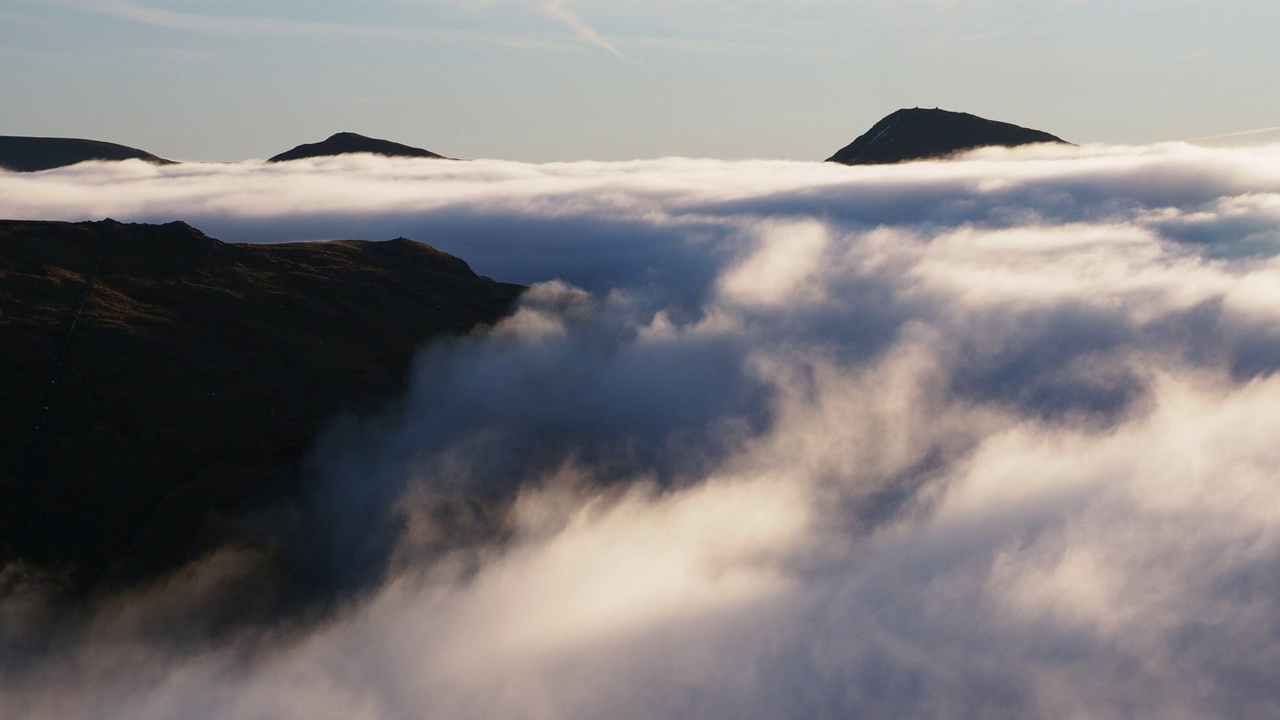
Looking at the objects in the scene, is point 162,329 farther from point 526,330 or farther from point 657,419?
point 657,419

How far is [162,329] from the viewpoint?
10938 cm

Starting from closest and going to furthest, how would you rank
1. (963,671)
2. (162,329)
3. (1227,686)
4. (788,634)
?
(162,329)
(1227,686)
(963,671)
(788,634)

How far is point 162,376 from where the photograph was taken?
10212 centimetres

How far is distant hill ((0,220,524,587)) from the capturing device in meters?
87.9

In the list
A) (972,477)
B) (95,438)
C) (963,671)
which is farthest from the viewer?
(972,477)

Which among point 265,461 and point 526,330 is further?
point 526,330

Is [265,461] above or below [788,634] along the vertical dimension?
above

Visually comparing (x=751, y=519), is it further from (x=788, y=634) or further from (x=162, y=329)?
(x=162, y=329)

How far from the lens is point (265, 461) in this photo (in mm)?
99312

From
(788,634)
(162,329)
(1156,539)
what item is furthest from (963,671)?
(162,329)

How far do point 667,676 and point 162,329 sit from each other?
69.8 meters

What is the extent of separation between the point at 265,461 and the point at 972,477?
396 ft

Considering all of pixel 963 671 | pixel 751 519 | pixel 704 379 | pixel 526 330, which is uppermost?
pixel 526 330

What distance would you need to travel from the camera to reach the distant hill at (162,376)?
87875mm
